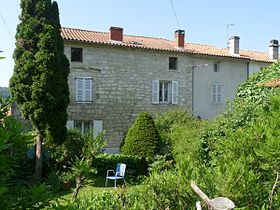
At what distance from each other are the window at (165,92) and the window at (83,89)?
4.35 m

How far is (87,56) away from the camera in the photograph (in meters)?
21.4

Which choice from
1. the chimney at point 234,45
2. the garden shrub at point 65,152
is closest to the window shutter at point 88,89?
the garden shrub at point 65,152

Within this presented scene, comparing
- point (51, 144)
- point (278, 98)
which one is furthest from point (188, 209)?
point (51, 144)

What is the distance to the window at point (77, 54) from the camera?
21141 mm

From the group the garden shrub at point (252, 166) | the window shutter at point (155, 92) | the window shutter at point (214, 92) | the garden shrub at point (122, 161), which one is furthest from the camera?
the window shutter at point (214, 92)

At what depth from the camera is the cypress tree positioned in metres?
12.9

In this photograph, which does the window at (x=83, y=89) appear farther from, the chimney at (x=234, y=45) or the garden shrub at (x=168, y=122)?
the chimney at (x=234, y=45)

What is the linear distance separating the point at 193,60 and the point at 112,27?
610 centimetres

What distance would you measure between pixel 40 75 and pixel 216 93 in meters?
15.9

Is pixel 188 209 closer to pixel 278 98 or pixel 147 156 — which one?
pixel 278 98

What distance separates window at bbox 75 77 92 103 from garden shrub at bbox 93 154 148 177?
6.40 meters

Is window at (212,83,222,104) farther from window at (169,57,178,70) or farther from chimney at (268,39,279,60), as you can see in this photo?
chimney at (268,39,279,60)

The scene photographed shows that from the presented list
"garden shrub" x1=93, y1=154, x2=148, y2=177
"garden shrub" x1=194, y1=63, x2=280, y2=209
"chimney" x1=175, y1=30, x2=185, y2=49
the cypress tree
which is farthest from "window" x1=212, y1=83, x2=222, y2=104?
"garden shrub" x1=194, y1=63, x2=280, y2=209

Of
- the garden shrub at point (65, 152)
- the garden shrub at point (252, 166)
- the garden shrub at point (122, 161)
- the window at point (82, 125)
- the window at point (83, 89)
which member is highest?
the window at point (83, 89)
